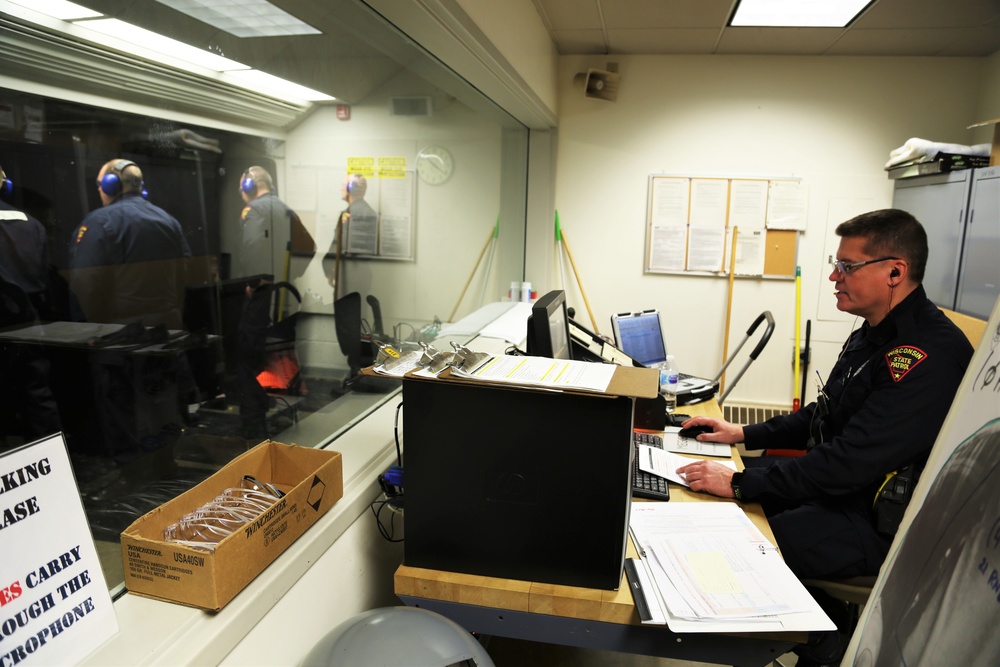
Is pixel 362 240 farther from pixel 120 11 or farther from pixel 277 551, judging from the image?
pixel 277 551

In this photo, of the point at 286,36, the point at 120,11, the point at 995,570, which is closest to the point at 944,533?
the point at 995,570

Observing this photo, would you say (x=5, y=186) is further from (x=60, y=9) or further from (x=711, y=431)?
(x=711, y=431)

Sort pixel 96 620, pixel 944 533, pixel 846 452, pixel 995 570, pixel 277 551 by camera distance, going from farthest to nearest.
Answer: pixel 846 452, pixel 277 551, pixel 96 620, pixel 944 533, pixel 995 570

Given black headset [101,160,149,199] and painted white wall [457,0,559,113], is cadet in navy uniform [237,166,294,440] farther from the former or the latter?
painted white wall [457,0,559,113]

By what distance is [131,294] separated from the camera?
1649 millimetres

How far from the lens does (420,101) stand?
2.79m

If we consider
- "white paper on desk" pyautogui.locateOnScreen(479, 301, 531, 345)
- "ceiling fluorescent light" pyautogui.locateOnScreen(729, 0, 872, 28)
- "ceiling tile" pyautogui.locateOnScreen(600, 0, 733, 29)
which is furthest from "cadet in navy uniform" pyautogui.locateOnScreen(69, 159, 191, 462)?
"ceiling fluorescent light" pyautogui.locateOnScreen(729, 0, 872, 28)

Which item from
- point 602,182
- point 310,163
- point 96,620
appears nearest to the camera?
point 96,620

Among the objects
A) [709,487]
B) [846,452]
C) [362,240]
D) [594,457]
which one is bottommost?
[709,487]

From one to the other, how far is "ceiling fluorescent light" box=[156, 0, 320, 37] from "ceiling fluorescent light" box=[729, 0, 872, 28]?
248cm

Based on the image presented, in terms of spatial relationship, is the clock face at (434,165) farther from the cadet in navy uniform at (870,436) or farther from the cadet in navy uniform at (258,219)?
the cadet in navy uniform at (870,436)

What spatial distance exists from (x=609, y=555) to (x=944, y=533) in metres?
0.69

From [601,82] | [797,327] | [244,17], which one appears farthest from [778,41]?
[244,17]

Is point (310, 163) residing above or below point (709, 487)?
above
